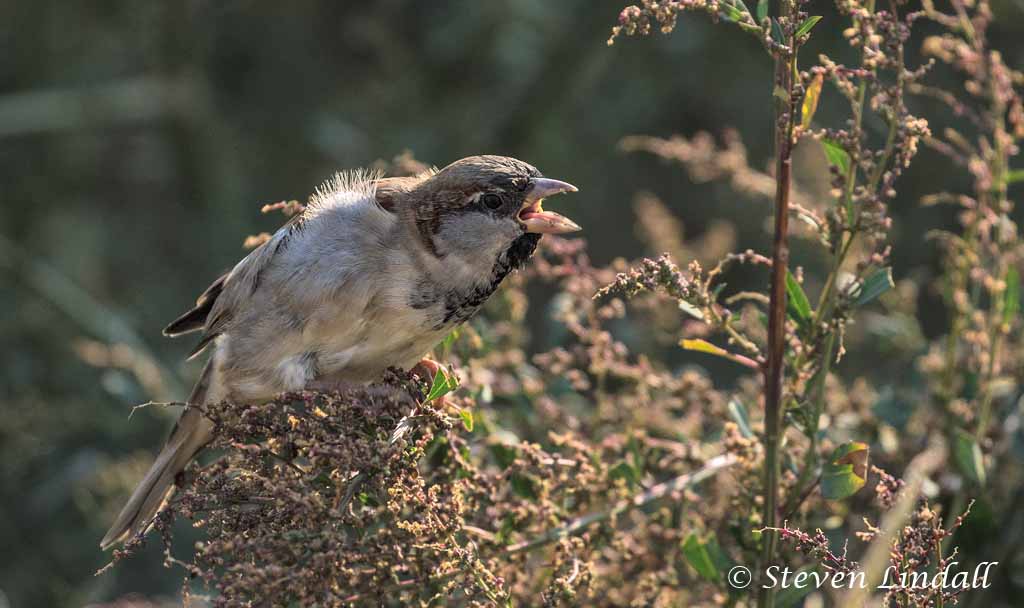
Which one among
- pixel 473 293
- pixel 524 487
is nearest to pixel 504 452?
pixel 524 487

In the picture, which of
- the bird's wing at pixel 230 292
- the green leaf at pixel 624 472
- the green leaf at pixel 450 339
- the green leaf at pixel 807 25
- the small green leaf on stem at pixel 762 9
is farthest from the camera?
the bird's wing at pixel 230 292

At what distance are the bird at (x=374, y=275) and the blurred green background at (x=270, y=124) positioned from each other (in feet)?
4.84

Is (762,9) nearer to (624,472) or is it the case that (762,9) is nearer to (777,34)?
(777,34)

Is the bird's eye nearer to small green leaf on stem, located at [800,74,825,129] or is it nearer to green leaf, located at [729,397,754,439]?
green leaf, located at [729,397,754,439]

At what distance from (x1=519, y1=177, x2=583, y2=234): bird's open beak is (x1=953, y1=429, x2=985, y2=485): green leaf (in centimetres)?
86

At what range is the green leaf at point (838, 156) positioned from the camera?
1985 millimetres

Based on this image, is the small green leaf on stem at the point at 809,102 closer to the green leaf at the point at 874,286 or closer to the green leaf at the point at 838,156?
the green leaf at the point at 838,156

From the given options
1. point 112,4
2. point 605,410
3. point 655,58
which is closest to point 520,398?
point 605,410

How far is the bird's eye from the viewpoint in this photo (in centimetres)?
259

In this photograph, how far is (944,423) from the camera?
2.58 meters

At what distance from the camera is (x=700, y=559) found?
7.18 ft

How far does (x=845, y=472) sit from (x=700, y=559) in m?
0.33

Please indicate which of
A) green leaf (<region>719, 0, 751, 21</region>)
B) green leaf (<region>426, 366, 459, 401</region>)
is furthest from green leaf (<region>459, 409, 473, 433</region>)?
green leaf (<region>719, 0, 751, 21</region>)

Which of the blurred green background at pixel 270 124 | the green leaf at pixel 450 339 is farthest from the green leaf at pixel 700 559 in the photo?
the blurred green background at pixel 270 124
